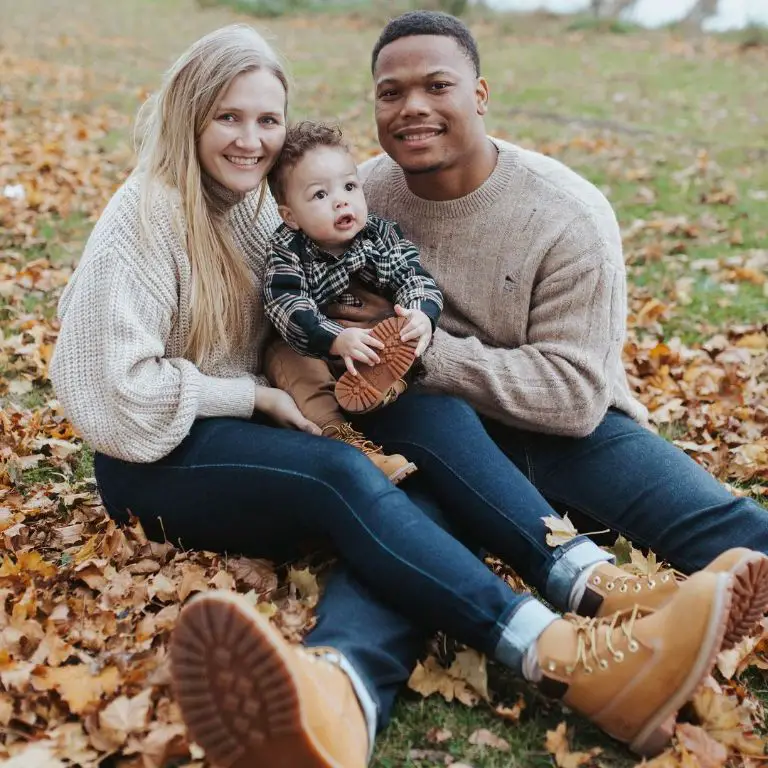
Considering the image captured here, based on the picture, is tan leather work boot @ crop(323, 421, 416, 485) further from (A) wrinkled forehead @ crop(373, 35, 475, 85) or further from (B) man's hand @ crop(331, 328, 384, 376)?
(A) wrinkled forehead @ crop(373, 35, 475, 85)

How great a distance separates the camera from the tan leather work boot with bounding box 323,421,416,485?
8.94 ft

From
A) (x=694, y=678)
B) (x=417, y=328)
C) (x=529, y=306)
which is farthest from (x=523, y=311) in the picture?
(x=694, y=678)

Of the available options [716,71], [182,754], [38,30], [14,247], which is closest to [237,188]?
[182,754]

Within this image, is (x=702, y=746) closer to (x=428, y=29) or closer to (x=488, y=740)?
(x=488, y=740)

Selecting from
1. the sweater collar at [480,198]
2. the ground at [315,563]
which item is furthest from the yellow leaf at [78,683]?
the sweater collar at [480,198]

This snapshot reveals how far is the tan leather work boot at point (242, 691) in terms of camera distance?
6.03 ft

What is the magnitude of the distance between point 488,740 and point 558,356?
1.22 m

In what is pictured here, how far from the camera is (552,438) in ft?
10.2

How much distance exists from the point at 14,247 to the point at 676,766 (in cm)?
525

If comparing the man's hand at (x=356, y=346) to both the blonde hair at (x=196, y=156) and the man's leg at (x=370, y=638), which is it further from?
the man's leg at (x=370, y=638)

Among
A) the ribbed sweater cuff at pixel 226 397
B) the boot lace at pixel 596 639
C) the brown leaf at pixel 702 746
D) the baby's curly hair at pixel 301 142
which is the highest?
the baby's curly hair at pixel 301 142

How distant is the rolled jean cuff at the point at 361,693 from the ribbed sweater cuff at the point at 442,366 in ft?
3.43

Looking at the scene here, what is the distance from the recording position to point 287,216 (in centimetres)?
304

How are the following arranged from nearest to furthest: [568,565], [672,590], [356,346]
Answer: [672,590] < [568,565] < [356,346]
